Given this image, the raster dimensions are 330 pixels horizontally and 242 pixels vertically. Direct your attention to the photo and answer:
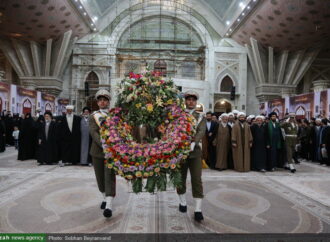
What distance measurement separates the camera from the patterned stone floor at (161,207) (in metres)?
2.57

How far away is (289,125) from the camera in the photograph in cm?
631

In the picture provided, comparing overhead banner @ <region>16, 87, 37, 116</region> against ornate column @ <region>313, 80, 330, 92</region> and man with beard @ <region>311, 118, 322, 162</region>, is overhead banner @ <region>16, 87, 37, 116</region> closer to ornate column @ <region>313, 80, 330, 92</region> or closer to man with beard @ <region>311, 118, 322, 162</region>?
man with beard @ <region>311, 118, 322, 162</region>

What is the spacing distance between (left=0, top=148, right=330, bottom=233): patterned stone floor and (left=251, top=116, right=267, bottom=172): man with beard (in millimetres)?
1080

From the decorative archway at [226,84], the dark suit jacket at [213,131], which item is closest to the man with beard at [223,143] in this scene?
the dark suit jacket at [213,131]

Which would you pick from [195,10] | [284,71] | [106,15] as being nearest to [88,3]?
[106,15]

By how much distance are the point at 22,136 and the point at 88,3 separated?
43.9ft

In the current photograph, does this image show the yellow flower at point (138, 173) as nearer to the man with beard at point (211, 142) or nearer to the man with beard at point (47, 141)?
the man with beard at point (211, 142)

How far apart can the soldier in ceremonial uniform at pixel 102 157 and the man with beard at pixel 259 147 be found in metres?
4.58

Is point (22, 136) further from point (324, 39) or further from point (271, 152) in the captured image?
point (324, 39)

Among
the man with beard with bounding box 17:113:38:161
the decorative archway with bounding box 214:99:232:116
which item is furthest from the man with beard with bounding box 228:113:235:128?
the decorative archway with bounding box 214:99:232:116

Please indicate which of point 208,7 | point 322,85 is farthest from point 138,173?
point 208,7

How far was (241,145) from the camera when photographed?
6.07 meters

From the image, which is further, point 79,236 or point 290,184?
point 290,184

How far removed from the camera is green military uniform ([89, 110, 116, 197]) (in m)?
Result: 2.81
